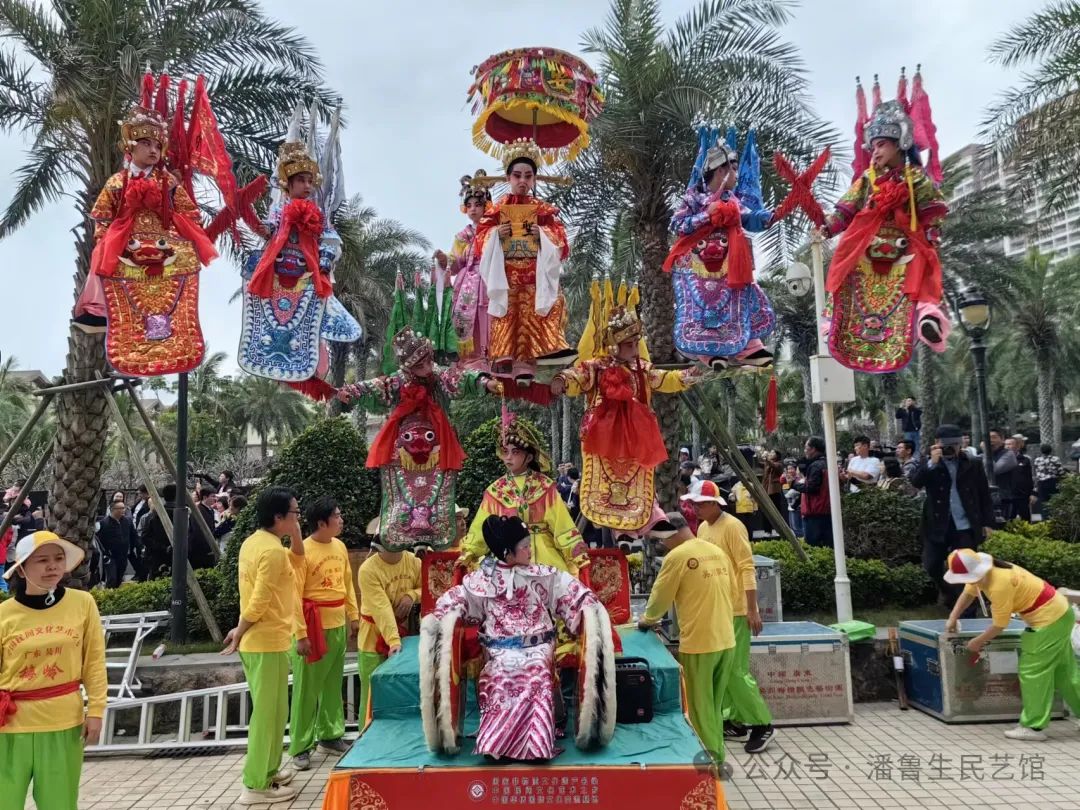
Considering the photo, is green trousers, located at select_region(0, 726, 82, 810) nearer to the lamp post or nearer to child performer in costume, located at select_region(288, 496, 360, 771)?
child performer in costume, located at select_region(288, 496, 360, 771)

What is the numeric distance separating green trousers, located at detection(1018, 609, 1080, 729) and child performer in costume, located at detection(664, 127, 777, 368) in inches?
119

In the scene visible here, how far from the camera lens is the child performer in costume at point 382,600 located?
5.47 m

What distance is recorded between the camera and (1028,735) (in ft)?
19.0

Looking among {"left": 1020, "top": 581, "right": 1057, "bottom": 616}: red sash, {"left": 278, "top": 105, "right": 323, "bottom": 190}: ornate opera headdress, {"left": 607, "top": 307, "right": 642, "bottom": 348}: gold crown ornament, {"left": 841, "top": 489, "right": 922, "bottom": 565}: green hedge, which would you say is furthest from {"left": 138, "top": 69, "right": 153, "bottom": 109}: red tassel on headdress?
{"left": 841, "top": 489, "right": 922, "bottom": 565}: green hedge

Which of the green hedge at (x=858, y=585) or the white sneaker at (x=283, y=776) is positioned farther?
the green hedge at (x=858, y=585)

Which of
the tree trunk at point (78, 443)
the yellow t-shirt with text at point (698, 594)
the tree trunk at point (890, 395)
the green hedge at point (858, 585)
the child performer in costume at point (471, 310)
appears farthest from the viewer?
the tree trunk at point (890, 395)

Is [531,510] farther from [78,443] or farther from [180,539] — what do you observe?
[78,443]

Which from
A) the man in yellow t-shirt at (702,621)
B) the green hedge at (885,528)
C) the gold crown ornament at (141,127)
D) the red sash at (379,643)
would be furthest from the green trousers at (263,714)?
the green hedge at (885,528)

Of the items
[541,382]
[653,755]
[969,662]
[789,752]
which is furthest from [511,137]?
[969,662]

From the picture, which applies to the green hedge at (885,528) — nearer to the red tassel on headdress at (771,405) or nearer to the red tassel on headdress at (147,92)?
the red tassel on headdress at (771,405)

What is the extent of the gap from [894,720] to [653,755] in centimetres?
369

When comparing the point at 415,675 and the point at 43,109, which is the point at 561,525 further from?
the point at 43,109

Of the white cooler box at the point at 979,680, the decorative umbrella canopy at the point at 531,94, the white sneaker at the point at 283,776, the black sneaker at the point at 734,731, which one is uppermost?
the decorative umbrella canopy at the point at 531,94

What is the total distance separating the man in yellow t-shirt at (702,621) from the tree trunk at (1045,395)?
24.8 m
